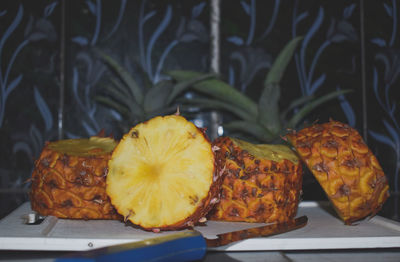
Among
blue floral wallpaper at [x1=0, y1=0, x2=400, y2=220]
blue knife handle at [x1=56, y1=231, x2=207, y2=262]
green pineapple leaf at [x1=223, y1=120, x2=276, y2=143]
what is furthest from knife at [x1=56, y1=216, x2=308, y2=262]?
blue floral wallpaper at [x1=0, y1=0, x2=400, y2=220]

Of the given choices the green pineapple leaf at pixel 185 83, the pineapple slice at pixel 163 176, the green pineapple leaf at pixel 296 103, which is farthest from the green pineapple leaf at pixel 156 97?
the pineapple slice at pixel 163 176

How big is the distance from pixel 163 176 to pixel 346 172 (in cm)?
39

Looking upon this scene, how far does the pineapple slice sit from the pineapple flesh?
0.12 m

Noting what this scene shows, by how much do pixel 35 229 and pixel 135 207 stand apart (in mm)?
217

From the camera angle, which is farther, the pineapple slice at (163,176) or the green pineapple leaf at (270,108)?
the green pineapple leaf at (270,108)

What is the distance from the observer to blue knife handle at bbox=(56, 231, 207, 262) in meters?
0.50

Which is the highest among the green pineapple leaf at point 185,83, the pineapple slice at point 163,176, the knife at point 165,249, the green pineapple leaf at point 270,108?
the green pineapple leaf at point 185,83

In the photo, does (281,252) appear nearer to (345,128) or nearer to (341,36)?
(345,128)

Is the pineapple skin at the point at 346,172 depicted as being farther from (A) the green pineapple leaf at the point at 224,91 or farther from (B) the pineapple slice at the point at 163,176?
(A) the green pineapple leaf at the point at 224,91

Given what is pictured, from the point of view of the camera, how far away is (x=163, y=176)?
73 cm

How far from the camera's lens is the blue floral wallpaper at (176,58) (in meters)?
1.61

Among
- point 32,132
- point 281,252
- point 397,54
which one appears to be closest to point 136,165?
point 281,252

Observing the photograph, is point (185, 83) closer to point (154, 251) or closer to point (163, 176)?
point (163, 176)

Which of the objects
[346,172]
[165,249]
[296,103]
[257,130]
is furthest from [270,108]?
[165,249]
